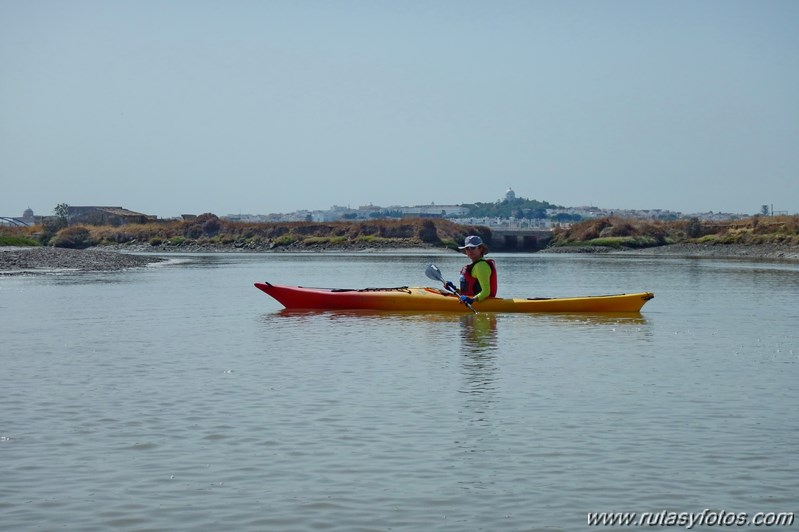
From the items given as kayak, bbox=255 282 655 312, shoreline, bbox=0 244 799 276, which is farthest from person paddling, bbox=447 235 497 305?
shoreline, bbox=0 244 799 276

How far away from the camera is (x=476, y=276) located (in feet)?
72.9

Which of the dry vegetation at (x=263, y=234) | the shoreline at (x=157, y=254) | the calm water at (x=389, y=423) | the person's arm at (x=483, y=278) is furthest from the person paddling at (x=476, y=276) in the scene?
the dry vegetation at (x=263, y=234)

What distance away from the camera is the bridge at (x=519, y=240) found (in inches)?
3939

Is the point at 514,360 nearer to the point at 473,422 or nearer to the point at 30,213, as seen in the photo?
the point at 473,422

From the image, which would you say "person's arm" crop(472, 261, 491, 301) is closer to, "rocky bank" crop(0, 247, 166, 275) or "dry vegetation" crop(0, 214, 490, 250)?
"rocky bank" crop(0, 247, 166, 275)

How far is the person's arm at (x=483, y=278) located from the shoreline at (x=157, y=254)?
2334cm

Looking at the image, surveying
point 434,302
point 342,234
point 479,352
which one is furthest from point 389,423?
point 342,234

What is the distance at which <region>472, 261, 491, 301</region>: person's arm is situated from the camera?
22031mm

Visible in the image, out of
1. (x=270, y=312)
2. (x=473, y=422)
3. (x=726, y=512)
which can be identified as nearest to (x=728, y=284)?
(x=270, y=312)

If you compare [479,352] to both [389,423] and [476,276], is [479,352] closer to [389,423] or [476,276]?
[476,276]

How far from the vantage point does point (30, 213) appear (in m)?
170

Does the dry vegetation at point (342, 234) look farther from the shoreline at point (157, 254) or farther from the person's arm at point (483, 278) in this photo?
the person's arm at point (483, 278)

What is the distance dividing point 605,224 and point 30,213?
111m

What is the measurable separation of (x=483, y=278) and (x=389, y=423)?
11.9m
